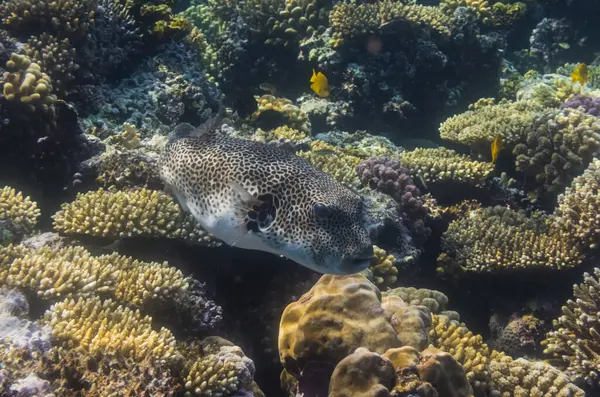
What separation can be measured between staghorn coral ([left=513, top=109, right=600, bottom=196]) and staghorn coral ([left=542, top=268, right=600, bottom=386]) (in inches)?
106

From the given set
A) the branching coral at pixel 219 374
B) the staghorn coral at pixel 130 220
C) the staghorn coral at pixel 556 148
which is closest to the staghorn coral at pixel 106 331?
the branching coral at pixel 219 374

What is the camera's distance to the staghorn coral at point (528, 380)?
444 centimetres

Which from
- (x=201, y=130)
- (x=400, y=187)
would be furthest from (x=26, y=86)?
(x=400, y=187)

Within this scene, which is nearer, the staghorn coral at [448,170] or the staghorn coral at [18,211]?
the staghorn coral at [18,211]

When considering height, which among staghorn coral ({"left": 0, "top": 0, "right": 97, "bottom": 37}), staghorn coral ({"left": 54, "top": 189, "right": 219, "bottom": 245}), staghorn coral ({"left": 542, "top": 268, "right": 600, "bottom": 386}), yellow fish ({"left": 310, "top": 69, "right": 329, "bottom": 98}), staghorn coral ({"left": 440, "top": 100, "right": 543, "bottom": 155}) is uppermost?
staghorn coral ({"left": 0, "top": 0, "right": 97, "bottom": 37})

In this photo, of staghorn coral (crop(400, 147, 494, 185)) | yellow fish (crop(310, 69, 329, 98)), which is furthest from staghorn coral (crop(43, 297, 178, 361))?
yellow fish (crop(310, 69, 329, 98))

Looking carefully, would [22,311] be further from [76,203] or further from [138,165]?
[138,165]

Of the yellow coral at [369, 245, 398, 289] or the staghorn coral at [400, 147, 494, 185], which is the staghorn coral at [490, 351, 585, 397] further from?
the staghorn coral at [400, 147, 494, 185]

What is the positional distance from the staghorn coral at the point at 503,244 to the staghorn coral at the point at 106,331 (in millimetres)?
5005

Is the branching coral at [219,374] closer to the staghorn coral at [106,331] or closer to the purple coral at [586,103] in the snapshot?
the staghorn coral at [106,331]

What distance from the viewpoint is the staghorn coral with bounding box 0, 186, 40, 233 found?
5.05 m

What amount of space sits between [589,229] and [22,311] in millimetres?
7216

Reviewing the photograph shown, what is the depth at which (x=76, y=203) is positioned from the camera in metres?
5.17

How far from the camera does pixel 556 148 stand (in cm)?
792
